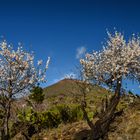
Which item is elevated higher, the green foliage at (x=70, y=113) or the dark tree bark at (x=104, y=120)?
the green foliage at (x=70, y=113)

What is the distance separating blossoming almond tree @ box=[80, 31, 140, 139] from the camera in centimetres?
2600

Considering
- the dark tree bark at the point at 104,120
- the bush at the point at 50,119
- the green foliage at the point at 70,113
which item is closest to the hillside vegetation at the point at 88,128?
the green foliage at the point at 70,113

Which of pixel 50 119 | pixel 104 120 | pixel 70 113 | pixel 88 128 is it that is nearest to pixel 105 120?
pixel 104 120

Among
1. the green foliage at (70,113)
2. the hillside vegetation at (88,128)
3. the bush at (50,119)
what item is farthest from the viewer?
the bush at (50,119)

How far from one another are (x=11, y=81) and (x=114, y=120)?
8.28 m

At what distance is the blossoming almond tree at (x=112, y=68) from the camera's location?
85.3 ft

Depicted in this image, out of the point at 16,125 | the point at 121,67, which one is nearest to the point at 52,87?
the point at 16,125

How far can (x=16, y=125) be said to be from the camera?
35.9 meters

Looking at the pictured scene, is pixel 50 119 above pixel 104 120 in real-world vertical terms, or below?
above

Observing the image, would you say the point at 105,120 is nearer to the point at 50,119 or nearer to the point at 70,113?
the point at 70,113

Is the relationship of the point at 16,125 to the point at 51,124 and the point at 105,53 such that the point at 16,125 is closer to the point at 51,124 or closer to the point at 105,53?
the point at 51,124

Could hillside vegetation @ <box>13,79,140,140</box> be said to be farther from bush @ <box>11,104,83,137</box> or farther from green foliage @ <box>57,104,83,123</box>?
bush @ <box>11,104,83,137</box>

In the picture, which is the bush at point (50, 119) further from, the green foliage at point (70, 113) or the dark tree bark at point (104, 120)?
the dark tree bark at point (104, 120)

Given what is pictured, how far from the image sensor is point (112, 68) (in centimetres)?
2611
